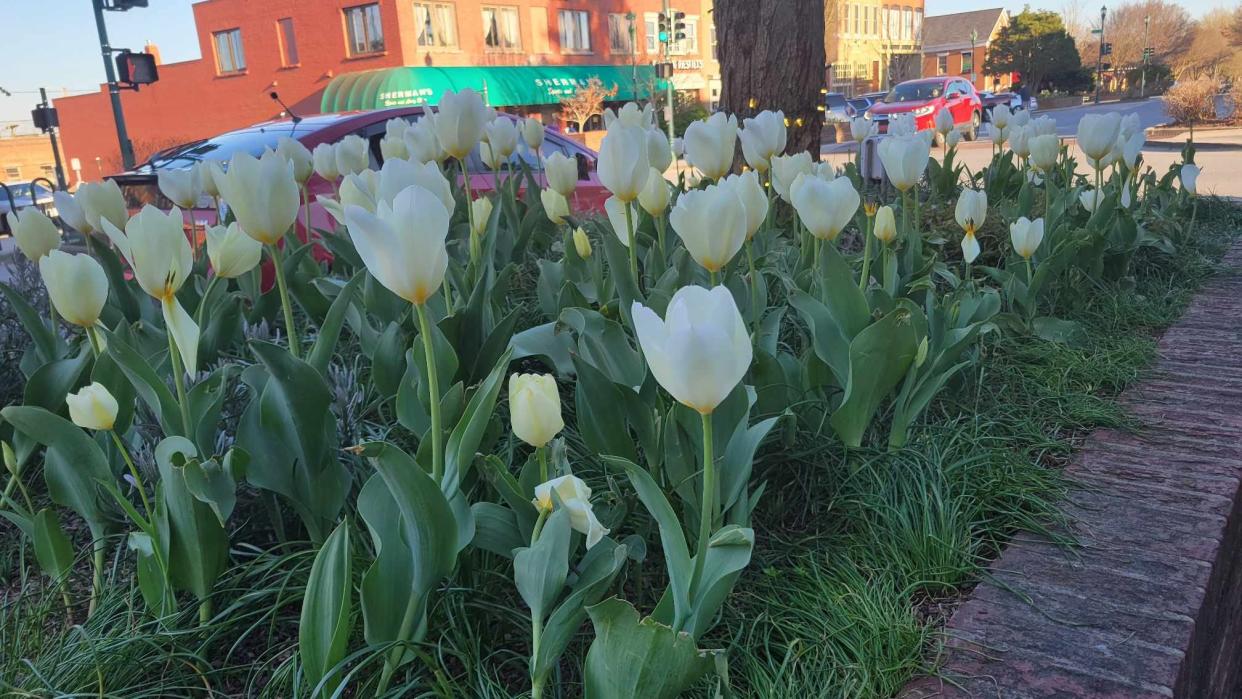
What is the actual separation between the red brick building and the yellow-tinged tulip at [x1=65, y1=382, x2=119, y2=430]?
77.1 feet

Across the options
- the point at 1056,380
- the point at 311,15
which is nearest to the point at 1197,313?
the point at 1056,380

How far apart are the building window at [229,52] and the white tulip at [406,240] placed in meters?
31.1

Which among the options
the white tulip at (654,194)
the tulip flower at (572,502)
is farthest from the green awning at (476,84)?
the tulip flower at (572,502)

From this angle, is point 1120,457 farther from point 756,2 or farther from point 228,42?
point 228,42

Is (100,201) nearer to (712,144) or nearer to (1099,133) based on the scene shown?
(712,144)

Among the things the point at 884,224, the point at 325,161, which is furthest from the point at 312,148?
the point at 884,224

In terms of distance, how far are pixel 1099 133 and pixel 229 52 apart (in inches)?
1210

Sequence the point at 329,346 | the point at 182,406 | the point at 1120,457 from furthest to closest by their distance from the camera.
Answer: the point at 1120,457 → the point at 329,346 → the point at 182,406

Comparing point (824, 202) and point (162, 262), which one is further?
point (824, 202)

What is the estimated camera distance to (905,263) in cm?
299

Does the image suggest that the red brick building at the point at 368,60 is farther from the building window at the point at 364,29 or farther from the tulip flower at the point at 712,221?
the tulip flower at the point at 712,221

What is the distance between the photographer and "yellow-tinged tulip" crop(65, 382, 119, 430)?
1452 mm

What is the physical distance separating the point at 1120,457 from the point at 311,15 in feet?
92.4

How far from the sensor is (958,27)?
6725cm
